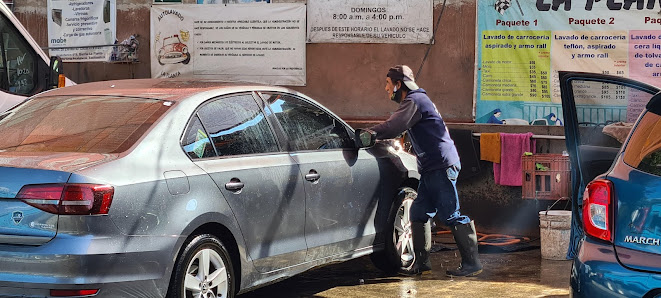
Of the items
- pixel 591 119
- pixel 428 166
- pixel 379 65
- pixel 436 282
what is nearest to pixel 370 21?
pixel 379 65

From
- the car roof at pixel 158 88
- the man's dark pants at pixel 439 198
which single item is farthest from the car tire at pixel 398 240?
the car roof at pixel 158 88

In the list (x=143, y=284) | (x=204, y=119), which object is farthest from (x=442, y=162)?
(x=143, y=284)

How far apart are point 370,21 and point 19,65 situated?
12.6ft

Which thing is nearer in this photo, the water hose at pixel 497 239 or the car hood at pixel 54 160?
the car hood at pixel 54 160

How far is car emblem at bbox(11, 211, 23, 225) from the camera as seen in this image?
4.88 m

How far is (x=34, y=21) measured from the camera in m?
12.2

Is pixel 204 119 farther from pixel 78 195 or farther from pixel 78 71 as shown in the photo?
pixel 78 71

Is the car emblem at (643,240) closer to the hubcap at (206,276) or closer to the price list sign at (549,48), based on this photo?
the hubcap at (206,276)

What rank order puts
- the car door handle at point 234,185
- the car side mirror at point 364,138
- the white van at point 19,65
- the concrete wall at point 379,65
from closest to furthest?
the car door handle at point 234,185
the car side mirror at point 364,138
the white van at point 19,65
the concrete wall at point 379,65

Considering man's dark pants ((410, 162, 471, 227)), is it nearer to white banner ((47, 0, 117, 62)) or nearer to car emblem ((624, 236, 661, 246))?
car emblem ((624, 236, 661, 246))

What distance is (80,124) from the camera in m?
5.77

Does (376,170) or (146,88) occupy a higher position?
(146,88)

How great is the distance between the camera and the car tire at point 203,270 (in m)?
5.36

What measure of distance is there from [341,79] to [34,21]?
4135 mm
